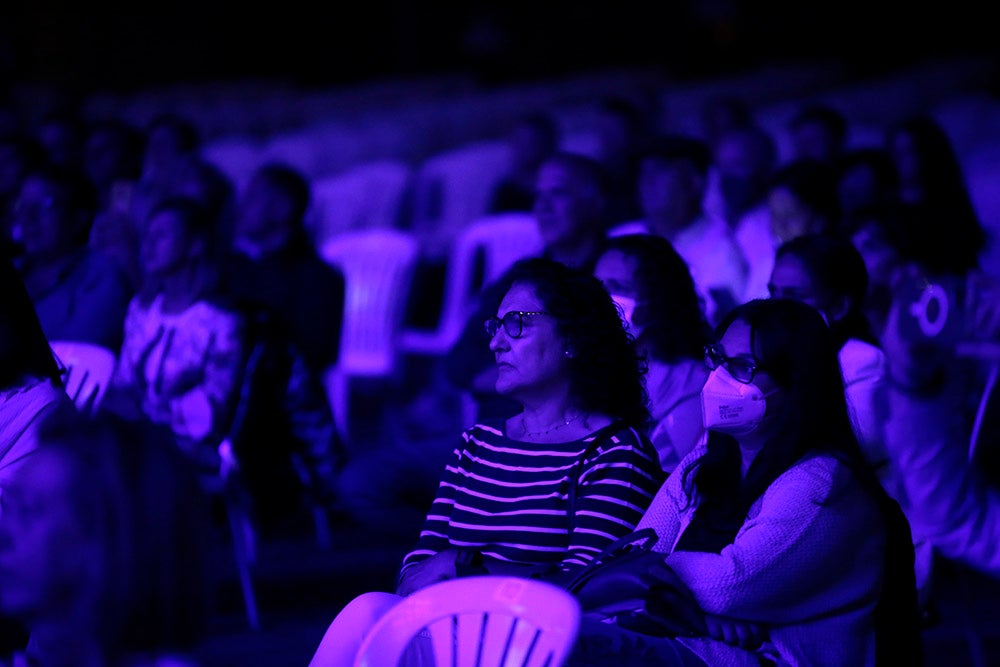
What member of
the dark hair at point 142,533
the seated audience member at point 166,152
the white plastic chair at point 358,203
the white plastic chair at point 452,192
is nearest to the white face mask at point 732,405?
the dark hair at point 142,533

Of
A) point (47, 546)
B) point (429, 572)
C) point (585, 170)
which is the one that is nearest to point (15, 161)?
point (585, 170)

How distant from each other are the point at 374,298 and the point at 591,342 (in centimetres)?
351

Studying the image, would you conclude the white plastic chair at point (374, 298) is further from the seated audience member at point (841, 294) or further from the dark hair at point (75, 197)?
the seated audience member at point (841, 294)

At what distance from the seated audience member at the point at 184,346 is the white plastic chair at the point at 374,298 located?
2.01 metres

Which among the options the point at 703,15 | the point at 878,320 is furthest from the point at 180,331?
the point at 703,15

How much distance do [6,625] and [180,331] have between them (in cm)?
169

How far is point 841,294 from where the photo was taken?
3361 mm

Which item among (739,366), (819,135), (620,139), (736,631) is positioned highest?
(620,139)

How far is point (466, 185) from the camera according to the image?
25.4 feet

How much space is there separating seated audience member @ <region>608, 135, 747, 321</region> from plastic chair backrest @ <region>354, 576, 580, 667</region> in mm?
2433

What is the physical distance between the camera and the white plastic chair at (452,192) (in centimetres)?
764

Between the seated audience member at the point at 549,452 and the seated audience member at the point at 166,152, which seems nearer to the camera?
the seated audience member at the point at 549,452

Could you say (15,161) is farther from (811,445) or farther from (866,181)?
(811,445)

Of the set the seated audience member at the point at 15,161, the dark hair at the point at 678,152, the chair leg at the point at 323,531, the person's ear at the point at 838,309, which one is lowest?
the chair leg at the point at 323,531
